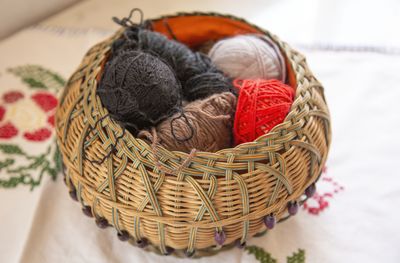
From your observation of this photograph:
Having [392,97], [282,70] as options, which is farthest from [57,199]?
[392,97]

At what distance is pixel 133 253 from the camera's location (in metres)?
0.67

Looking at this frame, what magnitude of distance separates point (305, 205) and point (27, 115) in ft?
1.82

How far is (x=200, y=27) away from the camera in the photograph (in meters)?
0.79

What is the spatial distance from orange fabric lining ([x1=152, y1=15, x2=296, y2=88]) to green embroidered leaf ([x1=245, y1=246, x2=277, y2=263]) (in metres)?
0.36

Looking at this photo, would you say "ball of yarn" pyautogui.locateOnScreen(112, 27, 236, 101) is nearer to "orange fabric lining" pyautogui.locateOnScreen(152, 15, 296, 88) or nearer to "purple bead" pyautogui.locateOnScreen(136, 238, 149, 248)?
"orange fabric lining" pyautogui.locateOnScreen(152, 15, 296, 88)

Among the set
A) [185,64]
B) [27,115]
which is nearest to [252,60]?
[185,64]

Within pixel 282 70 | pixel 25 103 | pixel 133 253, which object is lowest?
pixel 133 253

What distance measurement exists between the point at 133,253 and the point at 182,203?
189 millimetres

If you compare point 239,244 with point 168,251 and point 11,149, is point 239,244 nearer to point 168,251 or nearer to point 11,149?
point 168,251

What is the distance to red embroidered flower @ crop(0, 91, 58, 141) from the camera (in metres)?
0.83

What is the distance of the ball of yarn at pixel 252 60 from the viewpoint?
69cm

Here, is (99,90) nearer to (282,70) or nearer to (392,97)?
(282,70)

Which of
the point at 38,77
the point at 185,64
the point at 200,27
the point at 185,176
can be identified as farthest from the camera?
the point at 38,77

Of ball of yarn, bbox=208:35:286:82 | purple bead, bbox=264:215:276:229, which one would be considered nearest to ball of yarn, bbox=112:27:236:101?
ball of yarn, bbox=208:35:286:82
